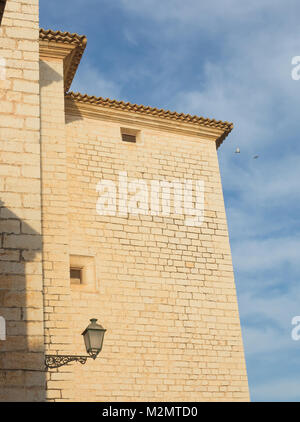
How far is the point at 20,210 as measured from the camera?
19.8 feet

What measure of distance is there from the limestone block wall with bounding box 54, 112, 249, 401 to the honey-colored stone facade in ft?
0.07

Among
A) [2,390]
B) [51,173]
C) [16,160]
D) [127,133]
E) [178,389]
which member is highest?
[127,133]

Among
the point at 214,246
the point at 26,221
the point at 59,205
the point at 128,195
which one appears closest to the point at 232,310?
the point at 214,246

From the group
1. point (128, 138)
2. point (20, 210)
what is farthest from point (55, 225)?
point (128, 138)

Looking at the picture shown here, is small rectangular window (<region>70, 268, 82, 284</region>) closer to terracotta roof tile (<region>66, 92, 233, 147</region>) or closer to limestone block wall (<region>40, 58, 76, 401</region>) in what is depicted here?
limestone block wall (<region>40, 58, 76, 401</region>)

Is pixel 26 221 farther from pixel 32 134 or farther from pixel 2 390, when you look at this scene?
pixel 2 390

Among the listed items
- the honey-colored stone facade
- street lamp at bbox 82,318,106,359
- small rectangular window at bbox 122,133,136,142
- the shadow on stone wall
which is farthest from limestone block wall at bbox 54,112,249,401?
the shadow on stone wall

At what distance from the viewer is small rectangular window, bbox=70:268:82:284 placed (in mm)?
10312

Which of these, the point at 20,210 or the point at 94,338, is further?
the point at 94,338

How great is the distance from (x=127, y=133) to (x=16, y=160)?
6.19 meters

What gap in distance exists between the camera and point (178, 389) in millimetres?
10078

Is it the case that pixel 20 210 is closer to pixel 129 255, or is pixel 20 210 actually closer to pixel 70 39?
pixel 129 255

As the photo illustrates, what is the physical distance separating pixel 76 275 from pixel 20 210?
448 centimetres

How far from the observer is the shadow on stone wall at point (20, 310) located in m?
5.34
